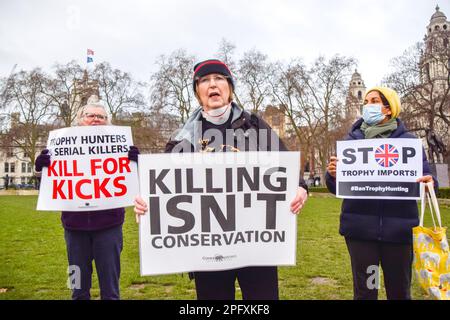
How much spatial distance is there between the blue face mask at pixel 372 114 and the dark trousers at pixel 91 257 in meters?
2.36

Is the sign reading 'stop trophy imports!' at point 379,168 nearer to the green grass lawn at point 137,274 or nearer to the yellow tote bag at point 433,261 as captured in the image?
the yellow tote bag at point 433,261

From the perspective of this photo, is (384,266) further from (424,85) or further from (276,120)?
(276,120)

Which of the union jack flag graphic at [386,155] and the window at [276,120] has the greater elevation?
the window at [276,120]

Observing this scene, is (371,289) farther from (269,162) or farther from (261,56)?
(261,56)

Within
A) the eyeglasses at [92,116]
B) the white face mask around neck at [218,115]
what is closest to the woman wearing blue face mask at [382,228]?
the white face mask around neck at [218,115]

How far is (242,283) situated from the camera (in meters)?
2.64

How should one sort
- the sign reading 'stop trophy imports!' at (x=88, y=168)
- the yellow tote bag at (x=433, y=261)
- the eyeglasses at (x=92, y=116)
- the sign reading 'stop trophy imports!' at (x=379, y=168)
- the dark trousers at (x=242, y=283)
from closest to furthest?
the dark trousers at (x=242, y=283), the yellow tote bag at (x=433, y=261), the sign reading 'stop trophy imports!' at (x=379, y=168), the sign reading 'stop trophy imports!' at (x=88, y=168), the eyeglasses at (x=92, y=116)

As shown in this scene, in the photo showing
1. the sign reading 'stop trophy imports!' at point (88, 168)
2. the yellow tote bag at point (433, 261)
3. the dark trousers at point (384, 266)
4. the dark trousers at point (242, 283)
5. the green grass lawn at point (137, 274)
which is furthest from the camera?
the green grass lawn at point (137, 274)

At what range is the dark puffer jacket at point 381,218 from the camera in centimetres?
289

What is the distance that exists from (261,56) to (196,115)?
34918 mm

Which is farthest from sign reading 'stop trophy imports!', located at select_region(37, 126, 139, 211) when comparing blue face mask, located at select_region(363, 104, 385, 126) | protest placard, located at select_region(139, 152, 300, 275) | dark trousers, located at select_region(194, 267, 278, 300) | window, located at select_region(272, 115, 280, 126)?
window, located at select_region(272, 115, 280, 126)
